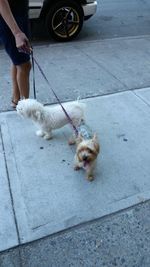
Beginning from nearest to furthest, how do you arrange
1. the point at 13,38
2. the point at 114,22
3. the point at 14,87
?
1. the point at 13,38
2. the point at 14,87
3. the point at 114,22

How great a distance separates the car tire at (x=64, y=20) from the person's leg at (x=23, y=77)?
2.85 m

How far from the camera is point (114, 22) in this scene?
7871 millimetres

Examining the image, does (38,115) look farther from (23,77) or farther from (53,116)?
(23,77)

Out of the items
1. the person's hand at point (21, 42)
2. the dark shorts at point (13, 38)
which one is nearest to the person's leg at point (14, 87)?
the dark shorts at point (13, 38)

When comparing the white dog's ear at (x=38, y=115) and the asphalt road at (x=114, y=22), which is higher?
the white dog's ear at (x=38, y=115)

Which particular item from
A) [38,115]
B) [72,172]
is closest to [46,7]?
[38,115]

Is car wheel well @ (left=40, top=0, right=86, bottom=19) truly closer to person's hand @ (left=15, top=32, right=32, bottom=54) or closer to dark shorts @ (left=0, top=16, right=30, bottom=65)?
dark shorts @ (left=0, top=16, right=30, bottom=65)

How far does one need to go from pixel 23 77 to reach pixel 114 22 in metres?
4.64

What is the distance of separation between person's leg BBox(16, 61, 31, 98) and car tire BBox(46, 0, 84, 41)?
2.85 m

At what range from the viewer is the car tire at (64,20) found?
6.37 meters

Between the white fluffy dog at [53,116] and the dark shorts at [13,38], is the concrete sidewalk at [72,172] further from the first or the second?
the dark shorts at [13,38]

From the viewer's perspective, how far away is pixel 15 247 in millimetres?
2490

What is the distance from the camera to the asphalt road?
7047mm

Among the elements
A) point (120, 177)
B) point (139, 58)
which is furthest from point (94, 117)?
point (139, 58)
